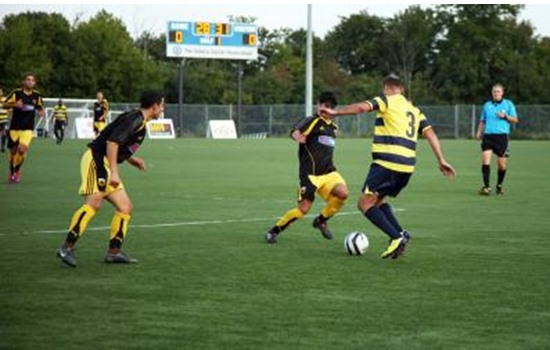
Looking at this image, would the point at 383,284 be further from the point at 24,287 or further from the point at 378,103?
the point at 24,287

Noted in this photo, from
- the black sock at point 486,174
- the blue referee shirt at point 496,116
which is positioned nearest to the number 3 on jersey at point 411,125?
the black sock at point 486,174

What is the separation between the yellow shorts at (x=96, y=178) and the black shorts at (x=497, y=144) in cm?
1223

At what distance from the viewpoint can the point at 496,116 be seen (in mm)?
20844

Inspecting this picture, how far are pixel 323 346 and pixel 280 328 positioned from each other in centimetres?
60

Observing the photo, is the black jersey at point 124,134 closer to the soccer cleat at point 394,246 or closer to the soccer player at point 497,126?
the soccer cleat at point 394,246

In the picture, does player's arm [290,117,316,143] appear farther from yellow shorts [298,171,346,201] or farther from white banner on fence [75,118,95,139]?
white banner on fence [75,118,95,139]

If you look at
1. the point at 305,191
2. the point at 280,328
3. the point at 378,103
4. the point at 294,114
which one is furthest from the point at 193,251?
the point at 294,114

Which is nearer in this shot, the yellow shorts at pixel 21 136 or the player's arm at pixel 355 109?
the player's arm at pixel 355 109

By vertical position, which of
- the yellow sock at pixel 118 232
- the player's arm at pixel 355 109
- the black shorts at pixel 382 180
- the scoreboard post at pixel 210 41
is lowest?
the yellow sock at pixel 118 232

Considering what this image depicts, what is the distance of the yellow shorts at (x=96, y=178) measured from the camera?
395 inches

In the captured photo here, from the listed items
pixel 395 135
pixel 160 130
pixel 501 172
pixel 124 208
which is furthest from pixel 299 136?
pixel 160 130

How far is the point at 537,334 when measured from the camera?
7.02 metres

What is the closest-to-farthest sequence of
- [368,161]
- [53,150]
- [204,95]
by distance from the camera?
[368,161], [53,150], [204,95]

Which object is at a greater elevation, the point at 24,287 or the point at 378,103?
the point at 378,103
